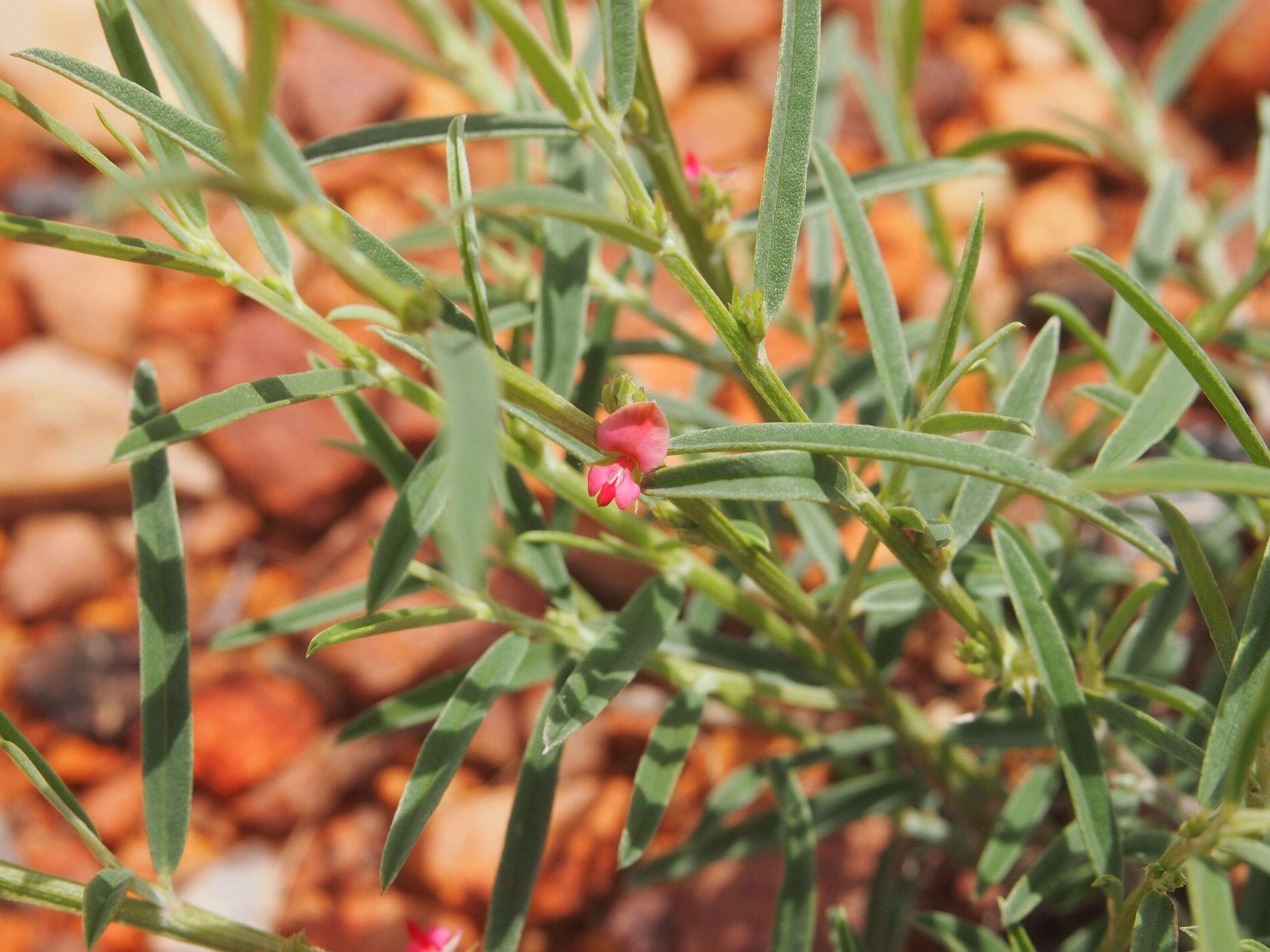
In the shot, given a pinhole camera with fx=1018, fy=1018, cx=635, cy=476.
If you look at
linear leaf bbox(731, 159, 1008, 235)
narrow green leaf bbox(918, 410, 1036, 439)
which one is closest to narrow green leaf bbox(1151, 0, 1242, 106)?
linear leaf bbox(731, 159, 1008, 235)

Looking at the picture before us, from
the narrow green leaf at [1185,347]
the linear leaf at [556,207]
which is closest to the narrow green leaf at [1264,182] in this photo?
the narrow green leaf at [1185,347]

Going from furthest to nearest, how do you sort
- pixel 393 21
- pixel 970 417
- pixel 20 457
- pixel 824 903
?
pixel 393 21, pixel 20 457, pixel 824 903, pixel 970 417

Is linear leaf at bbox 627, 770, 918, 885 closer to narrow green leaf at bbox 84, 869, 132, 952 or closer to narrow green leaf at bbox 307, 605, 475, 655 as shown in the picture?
narrow green leaf at bbox 307, 605, 475, 655

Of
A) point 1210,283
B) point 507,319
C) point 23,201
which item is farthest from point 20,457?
point 1210,283

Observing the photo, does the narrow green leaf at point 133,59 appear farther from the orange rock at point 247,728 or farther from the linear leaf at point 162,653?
the orange rock at point 247,728

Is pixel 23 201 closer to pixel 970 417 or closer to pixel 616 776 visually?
pixel 616 776
